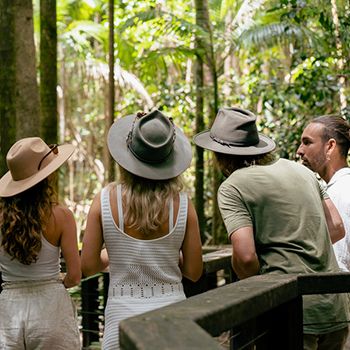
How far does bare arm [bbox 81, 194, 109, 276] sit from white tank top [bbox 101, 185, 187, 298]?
3cm

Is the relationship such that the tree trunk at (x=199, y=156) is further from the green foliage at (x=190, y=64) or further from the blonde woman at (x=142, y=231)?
the blonde woman at (x=142, y=231)

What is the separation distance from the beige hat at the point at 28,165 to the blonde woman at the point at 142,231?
464 millimetres

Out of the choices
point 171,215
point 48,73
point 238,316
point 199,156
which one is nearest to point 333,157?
point 171,215

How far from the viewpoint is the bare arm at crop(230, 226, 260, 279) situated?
127 inches

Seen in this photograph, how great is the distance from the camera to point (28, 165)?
12.2 feet

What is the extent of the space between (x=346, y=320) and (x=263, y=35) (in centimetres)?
880

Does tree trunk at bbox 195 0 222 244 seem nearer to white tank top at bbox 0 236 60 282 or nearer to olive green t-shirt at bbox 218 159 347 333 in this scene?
white tank top at bbox 0 236 60 282

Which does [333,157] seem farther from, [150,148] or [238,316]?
[238,316]

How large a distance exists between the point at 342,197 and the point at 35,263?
1.51m

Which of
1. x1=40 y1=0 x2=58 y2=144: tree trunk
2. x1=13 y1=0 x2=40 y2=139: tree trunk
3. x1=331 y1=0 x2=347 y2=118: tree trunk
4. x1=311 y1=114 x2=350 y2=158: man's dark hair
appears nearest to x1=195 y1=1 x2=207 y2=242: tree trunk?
x1=331 y1=0 x2=347 y2=118: tree trunk

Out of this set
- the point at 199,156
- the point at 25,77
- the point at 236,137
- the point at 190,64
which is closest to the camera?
the point at 236,137

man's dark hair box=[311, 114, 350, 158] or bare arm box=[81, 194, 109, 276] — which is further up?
man's dark hair box=[311, 114, 350, 158]

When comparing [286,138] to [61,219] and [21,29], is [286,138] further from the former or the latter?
[61,219]

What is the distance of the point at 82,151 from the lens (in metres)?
26.4
